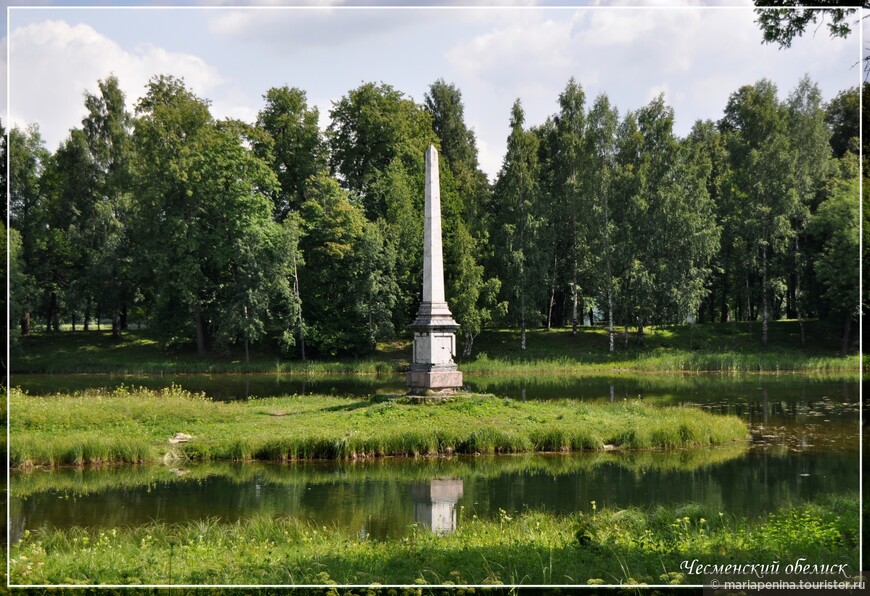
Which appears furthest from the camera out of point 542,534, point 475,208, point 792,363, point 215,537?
point 475,208

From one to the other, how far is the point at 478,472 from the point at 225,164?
31099mm

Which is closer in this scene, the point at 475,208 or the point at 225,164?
the point at 225,164

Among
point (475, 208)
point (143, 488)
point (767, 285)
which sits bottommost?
point (143, 488)

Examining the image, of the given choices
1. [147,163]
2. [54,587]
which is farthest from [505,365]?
[54,587]

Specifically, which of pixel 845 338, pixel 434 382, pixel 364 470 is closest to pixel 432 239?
pixel 434 382

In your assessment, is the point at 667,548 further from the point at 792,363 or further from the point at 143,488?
the point at 792,363

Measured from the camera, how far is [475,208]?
150 ft

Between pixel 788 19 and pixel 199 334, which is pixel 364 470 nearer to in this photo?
pixel 788 19

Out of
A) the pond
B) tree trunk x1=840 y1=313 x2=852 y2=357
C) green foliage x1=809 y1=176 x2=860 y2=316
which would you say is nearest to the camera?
the pond

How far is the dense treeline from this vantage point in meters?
42.3

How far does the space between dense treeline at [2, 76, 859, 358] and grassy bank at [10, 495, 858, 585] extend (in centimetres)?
3133

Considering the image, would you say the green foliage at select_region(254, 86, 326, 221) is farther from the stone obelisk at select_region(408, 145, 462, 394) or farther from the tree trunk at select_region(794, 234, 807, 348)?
the tree trunk at select_region(794, 234, 807, 348)

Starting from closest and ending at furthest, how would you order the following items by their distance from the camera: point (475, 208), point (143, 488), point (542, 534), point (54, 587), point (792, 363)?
point (54, 587) → point (542, 534) → point (143, 488) → point (792, 363) → point (475, 208)

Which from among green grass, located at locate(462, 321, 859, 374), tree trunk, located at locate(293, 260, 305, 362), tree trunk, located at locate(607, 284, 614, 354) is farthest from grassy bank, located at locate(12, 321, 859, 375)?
tree trunk, located at locate(293, 260, 305, 362)
